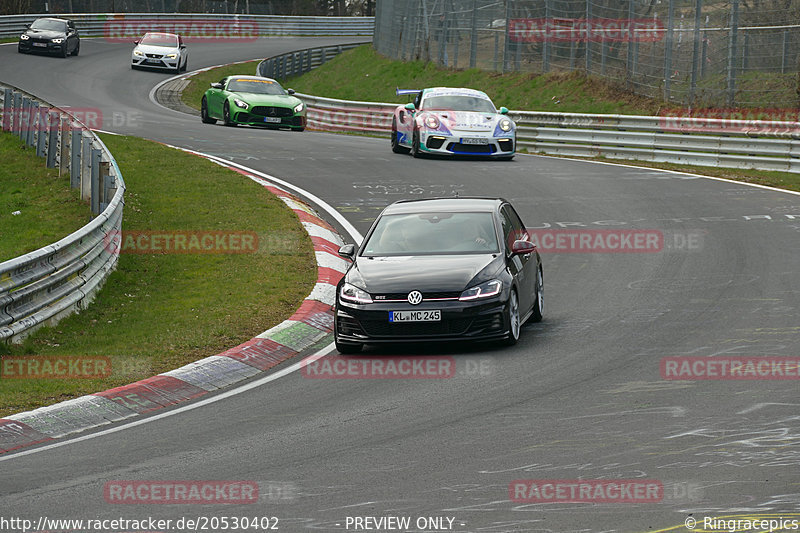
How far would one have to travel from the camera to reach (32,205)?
19062mm

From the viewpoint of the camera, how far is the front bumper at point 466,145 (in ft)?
83.0

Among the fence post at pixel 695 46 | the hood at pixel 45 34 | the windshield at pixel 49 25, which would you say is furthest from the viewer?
the windshield at pixel 49 25

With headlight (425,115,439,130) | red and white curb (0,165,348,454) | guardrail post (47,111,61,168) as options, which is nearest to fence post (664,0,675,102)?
headlight (425,115,439,130)

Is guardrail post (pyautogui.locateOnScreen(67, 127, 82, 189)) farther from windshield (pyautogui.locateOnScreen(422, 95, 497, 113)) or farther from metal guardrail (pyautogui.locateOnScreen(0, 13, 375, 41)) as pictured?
metal guardrail (pyautogui.locateOnScreen(0, 13, 375, 41))

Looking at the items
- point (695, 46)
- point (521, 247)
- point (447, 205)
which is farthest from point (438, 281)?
point (695, 46)

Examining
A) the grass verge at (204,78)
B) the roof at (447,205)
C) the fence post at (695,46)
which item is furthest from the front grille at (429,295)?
the grass verge at (204,78)

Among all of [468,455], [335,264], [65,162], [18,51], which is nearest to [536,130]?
[65,162]

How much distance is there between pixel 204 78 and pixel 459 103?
25.5 metres

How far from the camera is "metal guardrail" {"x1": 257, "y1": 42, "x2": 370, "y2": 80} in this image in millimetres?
53469

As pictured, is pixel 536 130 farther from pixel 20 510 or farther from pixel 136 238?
pixel 20 510

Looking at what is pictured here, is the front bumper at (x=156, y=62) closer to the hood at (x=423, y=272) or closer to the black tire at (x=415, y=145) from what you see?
the black tire at (x=415, y=145)

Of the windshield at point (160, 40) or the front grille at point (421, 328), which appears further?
the windshield at point (160, 40)

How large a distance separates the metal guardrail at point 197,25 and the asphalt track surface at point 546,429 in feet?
165

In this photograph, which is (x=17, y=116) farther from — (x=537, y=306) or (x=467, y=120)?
(x=537, y=306)
